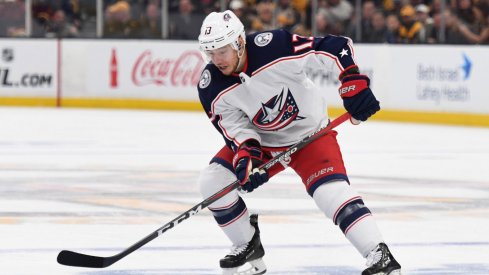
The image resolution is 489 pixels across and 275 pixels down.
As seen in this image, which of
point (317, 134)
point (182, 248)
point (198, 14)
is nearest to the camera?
point (317, 134)

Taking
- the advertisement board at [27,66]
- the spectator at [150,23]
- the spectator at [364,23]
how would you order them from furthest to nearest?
the advertisement board at [27,66] < the spectator at [150,23] < the spectator at [364,23]

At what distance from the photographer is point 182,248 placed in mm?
4816

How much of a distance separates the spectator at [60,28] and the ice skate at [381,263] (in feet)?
35.8

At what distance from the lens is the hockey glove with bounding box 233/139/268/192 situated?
4082 mm

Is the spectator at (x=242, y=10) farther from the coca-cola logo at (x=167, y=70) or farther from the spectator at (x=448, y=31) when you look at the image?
the spectator at (x=448, y=31)

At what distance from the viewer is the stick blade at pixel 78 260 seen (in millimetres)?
4113

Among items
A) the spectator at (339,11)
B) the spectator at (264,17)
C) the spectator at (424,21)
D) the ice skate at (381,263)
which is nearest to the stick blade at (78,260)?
the ice skate at (381,263)

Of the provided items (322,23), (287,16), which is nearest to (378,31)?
(322,23)

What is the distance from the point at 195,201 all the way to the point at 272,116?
229 centimetres

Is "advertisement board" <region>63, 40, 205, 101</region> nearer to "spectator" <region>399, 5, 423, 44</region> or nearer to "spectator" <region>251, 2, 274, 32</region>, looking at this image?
"spectator" <region>251, 2, 274, 32</region>

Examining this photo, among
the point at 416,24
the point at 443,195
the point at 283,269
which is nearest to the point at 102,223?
the point at 283,269

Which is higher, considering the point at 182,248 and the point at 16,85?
the point at 182,248

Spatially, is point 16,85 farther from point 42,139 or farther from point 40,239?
point 40,239

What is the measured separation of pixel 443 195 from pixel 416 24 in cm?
599
